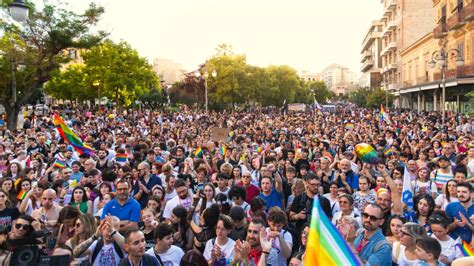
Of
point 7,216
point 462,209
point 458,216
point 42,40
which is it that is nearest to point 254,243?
point 458,216

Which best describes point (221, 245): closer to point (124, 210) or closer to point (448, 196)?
point (124, 210)

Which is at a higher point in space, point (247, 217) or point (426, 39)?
point (426, 39)

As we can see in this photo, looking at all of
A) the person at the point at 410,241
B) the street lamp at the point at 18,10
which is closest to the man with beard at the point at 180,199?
the person at the point at 410,241

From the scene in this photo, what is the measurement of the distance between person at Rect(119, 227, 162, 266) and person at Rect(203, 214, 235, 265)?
67 cm

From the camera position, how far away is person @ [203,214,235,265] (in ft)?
16.5

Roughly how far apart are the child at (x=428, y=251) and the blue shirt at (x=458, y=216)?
183cm

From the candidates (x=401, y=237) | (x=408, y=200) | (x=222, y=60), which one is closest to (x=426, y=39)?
(x=222, y=60)

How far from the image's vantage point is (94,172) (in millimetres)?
8664

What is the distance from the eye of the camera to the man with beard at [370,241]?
4.60 meters

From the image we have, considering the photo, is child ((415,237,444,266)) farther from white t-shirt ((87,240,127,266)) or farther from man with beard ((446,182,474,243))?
Result: white t-shirt ((87,240,127,266))

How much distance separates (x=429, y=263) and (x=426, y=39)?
44163mm

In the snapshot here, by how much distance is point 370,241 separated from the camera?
189 inches

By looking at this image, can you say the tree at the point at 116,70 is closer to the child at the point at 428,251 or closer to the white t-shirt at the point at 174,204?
the white t-shirt at the point at 174,204

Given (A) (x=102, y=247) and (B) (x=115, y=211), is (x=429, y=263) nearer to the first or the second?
(A) (x=102, y=247)
